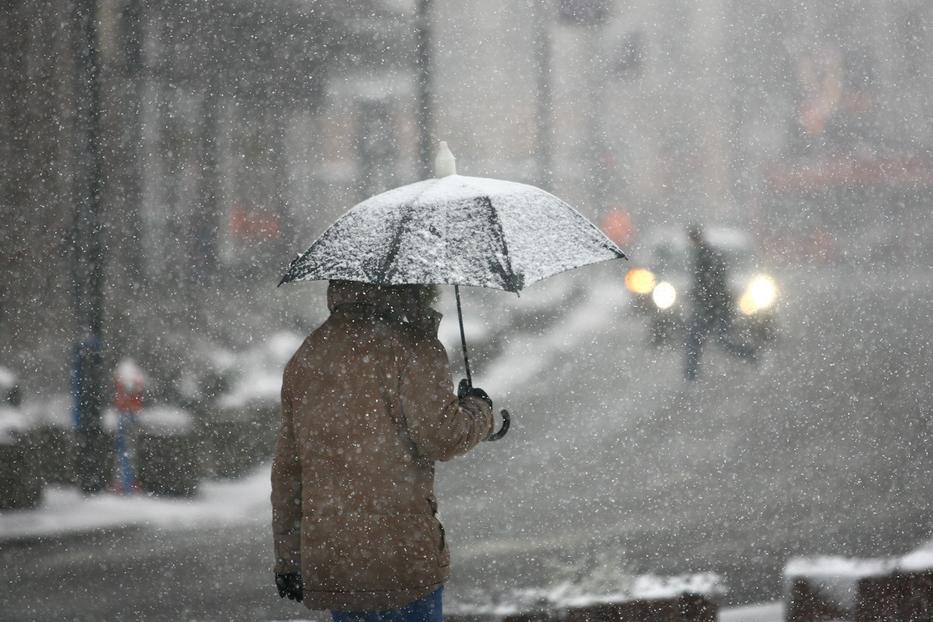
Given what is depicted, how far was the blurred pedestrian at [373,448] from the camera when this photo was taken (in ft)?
8.39

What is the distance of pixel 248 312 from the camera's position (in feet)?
61.0

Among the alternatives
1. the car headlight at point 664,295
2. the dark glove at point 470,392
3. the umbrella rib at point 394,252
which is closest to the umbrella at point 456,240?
the umbrella rib at point 394,252

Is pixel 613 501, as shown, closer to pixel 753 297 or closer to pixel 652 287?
pixel 652 287

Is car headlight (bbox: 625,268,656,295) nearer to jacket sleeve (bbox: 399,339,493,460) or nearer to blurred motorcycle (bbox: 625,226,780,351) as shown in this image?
blurred motorcycle (bbox: 625,226,780,351)

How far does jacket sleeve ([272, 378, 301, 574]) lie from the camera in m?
2.69

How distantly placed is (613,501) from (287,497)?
594 cm

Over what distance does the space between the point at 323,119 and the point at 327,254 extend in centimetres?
2077

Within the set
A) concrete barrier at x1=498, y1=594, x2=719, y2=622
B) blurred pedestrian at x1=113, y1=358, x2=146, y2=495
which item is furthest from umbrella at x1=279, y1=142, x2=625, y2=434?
blurred pedestrian at x1=113, y1=358, x2=146, y2=495

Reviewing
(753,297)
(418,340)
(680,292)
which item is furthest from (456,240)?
(753,297)

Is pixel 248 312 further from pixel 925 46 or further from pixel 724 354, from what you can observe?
pixel 925 46

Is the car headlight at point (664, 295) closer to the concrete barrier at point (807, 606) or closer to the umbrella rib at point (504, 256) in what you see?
the concrete barrier at point (807, 606)

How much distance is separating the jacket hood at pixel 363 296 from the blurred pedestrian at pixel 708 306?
Answer: 12.1m

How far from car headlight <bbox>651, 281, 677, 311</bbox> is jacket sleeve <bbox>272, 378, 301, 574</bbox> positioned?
13.5 metres

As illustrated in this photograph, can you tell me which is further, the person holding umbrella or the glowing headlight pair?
the glowing headlight pair
